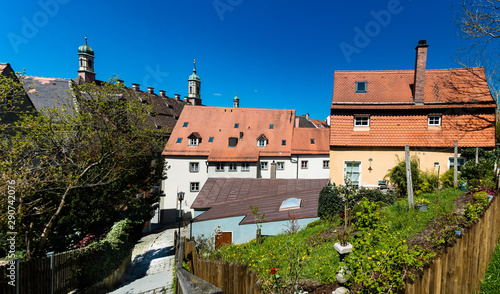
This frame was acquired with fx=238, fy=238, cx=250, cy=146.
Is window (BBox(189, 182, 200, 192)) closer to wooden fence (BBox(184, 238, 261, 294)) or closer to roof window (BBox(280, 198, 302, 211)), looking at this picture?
roof window (BBox(280, 198, 302, 211))

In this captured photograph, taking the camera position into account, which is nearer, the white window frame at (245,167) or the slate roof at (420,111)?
the slate roof at (420,111)

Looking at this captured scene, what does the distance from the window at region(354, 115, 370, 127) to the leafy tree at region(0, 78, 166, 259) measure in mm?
12489

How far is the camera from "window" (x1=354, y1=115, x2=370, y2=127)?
1507 cm

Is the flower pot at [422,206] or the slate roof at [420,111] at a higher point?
the slate roof at [420,111]

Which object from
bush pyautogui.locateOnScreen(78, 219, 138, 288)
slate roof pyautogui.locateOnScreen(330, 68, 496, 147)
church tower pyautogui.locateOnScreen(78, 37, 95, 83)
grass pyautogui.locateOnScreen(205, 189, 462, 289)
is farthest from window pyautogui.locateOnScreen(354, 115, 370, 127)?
church tower pyautogui.locateOnScreen(78, 37, 95, 83)

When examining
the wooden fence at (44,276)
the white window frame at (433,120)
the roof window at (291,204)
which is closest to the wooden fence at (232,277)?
the wooden fence at (44,276)

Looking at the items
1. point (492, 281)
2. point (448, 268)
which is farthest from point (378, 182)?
point (448, 268)

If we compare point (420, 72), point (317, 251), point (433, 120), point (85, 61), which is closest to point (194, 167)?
point (317, 251)

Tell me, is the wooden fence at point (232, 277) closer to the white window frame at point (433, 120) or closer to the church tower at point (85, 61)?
the white window frame at point (433, 120)

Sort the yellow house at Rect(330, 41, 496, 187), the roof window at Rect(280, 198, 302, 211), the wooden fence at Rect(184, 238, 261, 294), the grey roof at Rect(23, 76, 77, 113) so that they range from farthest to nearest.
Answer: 1. the grey roof at Rect(23, 76, 77, 113)
2. the yellow house at Rect(330, 41, 496, 187)
3. the roof window at Rect(280, 198, 302, 211)
4. the wooden fence at Rect(184, 238, 261, 294)

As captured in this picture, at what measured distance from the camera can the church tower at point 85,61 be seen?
5303 centimetres

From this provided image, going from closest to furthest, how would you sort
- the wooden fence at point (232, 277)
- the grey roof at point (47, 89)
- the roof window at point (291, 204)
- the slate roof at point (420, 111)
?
the wooden fence at point (232, 277), the roof window at point (291, 204), the slate roof at point (420, 111), the grey roof at point (47, 89)

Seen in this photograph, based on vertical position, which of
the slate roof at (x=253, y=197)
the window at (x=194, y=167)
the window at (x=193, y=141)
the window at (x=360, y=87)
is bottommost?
the slate roof at (x=253, y=197)

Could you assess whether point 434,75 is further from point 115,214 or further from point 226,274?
point 115,214
